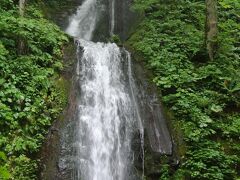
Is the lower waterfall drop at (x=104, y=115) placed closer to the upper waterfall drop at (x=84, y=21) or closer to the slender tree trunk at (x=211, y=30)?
the slender tree trunk at (x=211, y=30)

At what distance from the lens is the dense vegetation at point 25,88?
7008mm

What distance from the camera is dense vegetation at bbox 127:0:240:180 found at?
8180mm

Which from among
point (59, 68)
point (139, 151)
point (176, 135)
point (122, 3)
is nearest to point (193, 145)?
point (176, 135)

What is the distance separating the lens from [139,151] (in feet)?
27.6

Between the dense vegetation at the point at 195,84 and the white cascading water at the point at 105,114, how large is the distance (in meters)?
0.97

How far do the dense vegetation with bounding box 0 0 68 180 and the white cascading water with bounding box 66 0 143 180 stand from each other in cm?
79

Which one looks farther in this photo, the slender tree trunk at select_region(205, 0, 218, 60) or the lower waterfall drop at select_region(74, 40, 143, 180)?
the slender tree trunk at select_region(205, 0, 218, 60)

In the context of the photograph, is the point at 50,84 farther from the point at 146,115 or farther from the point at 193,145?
the point at 193,145

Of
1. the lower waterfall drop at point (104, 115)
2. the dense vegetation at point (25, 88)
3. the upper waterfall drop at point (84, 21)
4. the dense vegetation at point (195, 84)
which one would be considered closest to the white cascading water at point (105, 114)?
the lower waterfall drop at point (104, 115)

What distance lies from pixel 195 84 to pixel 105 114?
122 inches

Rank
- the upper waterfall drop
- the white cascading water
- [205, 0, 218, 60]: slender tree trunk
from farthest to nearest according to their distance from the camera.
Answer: the upper waterfall drop < [205, 0, 218, 60]: slender tree trunk < the white cascading water

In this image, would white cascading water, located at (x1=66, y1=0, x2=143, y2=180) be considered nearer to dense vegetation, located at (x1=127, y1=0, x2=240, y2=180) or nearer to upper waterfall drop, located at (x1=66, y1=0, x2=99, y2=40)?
dense vegetation, located at (x1=127, y1=0, x2=240, y2=180)

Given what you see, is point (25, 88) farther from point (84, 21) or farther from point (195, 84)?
point (84, 21)

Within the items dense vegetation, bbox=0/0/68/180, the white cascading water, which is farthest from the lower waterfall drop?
dense vegetation, bbox=0/0/68/180
